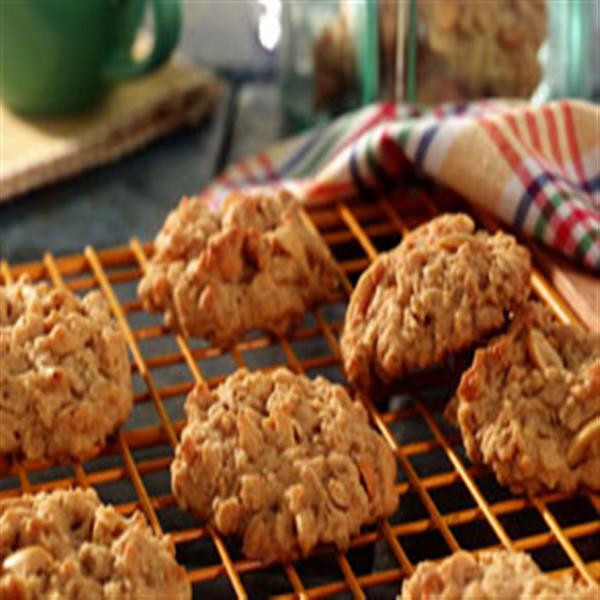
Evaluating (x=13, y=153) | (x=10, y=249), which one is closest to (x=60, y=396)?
(x=10, y=249)

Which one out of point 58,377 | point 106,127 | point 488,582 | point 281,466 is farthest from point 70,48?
point 488,582

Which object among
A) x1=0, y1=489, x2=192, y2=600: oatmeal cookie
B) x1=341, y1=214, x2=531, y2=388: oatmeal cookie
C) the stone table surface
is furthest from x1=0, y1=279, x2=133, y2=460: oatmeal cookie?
the stone table surface

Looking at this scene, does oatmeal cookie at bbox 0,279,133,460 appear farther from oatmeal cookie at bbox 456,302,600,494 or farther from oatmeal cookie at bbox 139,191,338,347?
oatmeal cookie at bbox 456,302,600,494

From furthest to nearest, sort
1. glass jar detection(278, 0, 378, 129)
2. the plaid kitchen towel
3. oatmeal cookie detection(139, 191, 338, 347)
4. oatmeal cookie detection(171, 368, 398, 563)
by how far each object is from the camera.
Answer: glass jar detection(278, 0, 378, 129)
the plaid kitchen towel
oatmeal cookie detection(139, 191, 338, 347)
oatmeal cookie detection(171, 368, 398, 563)

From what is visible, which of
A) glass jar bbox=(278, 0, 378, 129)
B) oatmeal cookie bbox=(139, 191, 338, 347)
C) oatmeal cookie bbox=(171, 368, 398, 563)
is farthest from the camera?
glass jar bbox=(278, 0, 378, 129)

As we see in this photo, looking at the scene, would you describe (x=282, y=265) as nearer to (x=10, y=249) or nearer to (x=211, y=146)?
(x=10, y=249)

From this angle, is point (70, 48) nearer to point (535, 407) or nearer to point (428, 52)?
point (428, 52)
